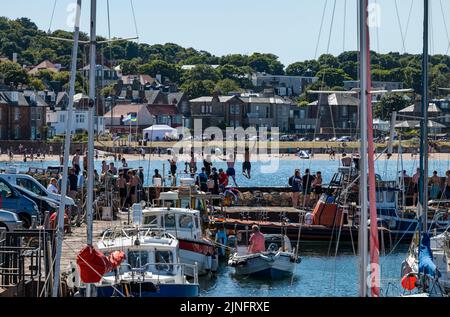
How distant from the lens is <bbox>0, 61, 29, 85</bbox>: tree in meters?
162

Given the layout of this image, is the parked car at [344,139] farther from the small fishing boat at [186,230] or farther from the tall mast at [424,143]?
the tall mast at [424,143]

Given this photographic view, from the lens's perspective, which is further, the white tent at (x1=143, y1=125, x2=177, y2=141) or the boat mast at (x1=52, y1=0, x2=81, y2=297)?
the white tent at (x1=143, y1=125, x2=177, y2=141)

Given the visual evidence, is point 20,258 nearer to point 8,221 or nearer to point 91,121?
point 91,121

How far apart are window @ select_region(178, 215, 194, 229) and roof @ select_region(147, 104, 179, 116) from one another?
13984 centimetres

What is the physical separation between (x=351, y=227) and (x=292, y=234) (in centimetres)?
259

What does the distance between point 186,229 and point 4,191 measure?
6.03m

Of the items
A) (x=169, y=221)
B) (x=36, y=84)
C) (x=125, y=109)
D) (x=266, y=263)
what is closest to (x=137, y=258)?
(x=169, y=221)

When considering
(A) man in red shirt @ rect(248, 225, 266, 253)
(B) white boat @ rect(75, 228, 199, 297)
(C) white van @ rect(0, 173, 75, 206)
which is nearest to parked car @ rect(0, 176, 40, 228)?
(C) white van @ rect(0, 173, 75, 206)

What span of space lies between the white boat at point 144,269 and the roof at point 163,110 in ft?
476

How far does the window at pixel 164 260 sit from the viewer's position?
80.9 ft

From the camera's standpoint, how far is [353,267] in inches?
1401

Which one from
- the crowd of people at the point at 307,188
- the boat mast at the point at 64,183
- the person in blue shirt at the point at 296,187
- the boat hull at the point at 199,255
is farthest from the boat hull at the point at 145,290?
the person in blue shirt at the point at 296,187

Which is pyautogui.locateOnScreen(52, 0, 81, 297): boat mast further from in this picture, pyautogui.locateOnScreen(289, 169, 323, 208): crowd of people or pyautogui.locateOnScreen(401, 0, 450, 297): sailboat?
pyautogui.locateOnScreen(289, 169, 323, 208): crowd of people
